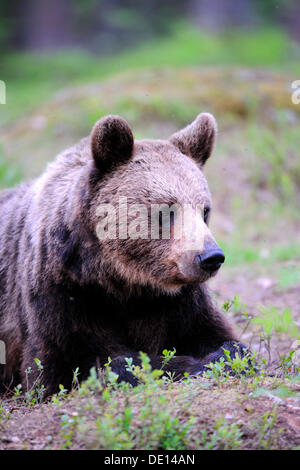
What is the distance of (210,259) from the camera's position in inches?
159

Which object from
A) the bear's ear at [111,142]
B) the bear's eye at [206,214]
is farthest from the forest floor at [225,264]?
the bear's ear at [111,142]

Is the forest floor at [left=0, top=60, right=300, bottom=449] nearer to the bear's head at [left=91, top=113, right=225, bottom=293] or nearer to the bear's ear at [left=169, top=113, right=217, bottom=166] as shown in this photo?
the bear's head at [left=91, top=113, right=225, bottom=293]

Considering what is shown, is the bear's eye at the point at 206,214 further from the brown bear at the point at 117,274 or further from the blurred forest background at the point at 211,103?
the blurred forest background at the point at 211,103

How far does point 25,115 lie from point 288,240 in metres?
8.21

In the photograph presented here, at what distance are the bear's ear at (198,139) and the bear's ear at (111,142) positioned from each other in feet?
1.89

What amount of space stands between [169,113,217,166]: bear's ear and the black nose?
1.24m

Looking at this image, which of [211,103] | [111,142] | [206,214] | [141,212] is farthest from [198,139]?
[211,103]

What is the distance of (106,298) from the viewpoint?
458 centimetres

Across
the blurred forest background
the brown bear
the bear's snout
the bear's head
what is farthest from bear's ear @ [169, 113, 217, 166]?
the blurred forest background

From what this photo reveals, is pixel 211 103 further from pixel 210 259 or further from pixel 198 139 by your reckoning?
pixel 210 259

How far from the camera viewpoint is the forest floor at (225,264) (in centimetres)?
332

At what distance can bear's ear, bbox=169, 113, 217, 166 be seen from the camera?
504 cm
